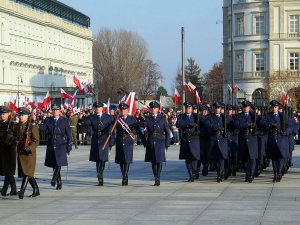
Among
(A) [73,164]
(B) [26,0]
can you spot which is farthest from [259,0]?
(A) [73,164]

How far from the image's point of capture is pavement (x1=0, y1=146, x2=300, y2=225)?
13.5 meters

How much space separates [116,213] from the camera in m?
A: 14.3

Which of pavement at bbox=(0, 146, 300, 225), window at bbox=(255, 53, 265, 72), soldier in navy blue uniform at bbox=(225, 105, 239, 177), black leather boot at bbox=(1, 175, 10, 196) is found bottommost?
pavement at bbox=(0, 146, 300, 225)

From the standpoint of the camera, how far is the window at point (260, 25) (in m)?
91.9

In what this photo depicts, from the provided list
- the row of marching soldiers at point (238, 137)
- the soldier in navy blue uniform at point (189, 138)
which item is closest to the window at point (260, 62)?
the row of marching soldiers at point (238, 137)

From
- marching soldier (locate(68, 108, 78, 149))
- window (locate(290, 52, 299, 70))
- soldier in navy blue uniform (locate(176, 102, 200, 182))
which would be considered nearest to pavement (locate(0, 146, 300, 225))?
soldier in navy blue uniform (locate(176, 102, 200, 182))

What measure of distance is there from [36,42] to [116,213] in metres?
100

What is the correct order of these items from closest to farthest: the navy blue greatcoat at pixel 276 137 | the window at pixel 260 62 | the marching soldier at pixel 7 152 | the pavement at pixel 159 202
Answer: the pavement at pixel 159 202
the marching soldier at pixel 7 152
the navy blue greatcoat at pixel 276 137
the window at pixel 260 62

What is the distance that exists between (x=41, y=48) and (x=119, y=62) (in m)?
10.0

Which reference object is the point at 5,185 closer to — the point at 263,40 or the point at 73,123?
the point at 73,123

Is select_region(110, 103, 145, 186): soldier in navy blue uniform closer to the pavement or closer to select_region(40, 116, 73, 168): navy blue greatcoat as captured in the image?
the pavement

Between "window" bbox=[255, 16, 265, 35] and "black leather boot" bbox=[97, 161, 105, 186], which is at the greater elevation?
"window" bbox=[255, 16, 265, 35]

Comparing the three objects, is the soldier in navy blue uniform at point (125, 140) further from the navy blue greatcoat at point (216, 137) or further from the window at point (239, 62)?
the window at point (239, 62)

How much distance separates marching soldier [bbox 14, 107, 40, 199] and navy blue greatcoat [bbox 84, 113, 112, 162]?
2.91m
